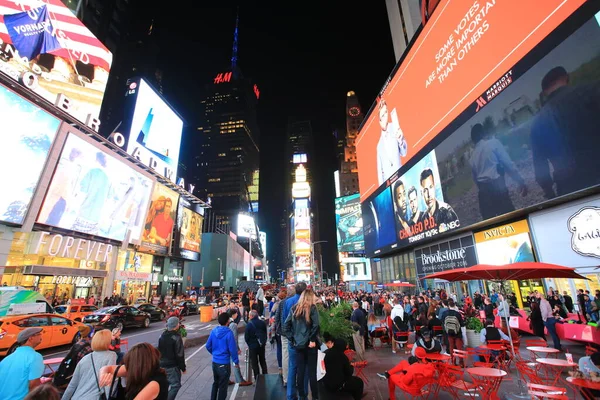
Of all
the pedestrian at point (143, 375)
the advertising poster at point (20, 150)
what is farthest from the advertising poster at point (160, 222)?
the pedestrian at point (143, 375)

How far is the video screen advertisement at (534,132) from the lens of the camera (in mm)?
11859

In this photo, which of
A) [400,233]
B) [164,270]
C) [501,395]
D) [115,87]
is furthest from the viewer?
[115,87]

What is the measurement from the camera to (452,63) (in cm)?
2103

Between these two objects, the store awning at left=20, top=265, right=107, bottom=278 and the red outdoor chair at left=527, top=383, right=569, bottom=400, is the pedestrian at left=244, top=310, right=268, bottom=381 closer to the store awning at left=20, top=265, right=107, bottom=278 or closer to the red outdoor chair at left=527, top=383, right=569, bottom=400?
the red outdoor chair at left=527, top=383, right=569, bottom=400

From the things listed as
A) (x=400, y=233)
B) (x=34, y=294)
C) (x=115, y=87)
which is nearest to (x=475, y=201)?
(x=400, y=233)

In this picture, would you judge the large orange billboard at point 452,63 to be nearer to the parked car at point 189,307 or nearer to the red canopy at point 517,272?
the red canopy at point 517,272

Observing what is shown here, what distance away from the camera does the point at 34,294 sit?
14297 millimetres

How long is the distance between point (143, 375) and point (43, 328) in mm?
13427

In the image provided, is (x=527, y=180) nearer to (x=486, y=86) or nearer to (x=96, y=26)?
(x=486, y=86)

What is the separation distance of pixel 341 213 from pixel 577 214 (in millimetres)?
58559

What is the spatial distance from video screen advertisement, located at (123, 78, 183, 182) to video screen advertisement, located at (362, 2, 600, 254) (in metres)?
36.2

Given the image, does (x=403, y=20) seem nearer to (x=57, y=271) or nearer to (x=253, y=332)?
(x=253, y=332)

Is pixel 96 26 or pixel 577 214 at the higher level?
pixel 96 26

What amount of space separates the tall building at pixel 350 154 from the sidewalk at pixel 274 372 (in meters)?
102
